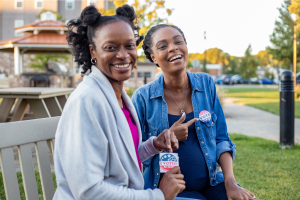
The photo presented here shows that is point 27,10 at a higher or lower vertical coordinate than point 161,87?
higher

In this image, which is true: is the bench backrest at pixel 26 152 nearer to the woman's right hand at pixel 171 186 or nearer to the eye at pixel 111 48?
the eye at pixel 111 48

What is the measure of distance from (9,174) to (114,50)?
33.8 inches

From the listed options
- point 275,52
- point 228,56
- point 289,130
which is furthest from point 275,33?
point 228,56

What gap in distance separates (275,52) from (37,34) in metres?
26.9

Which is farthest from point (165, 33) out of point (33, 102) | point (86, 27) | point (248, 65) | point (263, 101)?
point (248, 65)

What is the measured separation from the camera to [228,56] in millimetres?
Result: 89625

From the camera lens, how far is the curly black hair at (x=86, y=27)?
1582 millimetres

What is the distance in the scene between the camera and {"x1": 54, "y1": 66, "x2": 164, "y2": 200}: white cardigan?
4.22 feet

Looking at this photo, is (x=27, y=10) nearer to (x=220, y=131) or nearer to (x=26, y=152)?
(x=220, y=131)

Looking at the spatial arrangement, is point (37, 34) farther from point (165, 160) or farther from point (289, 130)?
point (165, 160)

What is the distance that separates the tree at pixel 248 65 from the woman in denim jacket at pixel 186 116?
55266 millimetres

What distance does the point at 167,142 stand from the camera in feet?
5.65

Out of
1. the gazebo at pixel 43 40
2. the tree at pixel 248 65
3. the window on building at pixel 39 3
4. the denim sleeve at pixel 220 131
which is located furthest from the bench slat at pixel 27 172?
the tree at pixel 248 65

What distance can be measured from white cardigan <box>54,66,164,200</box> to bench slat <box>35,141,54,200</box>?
0.38m
